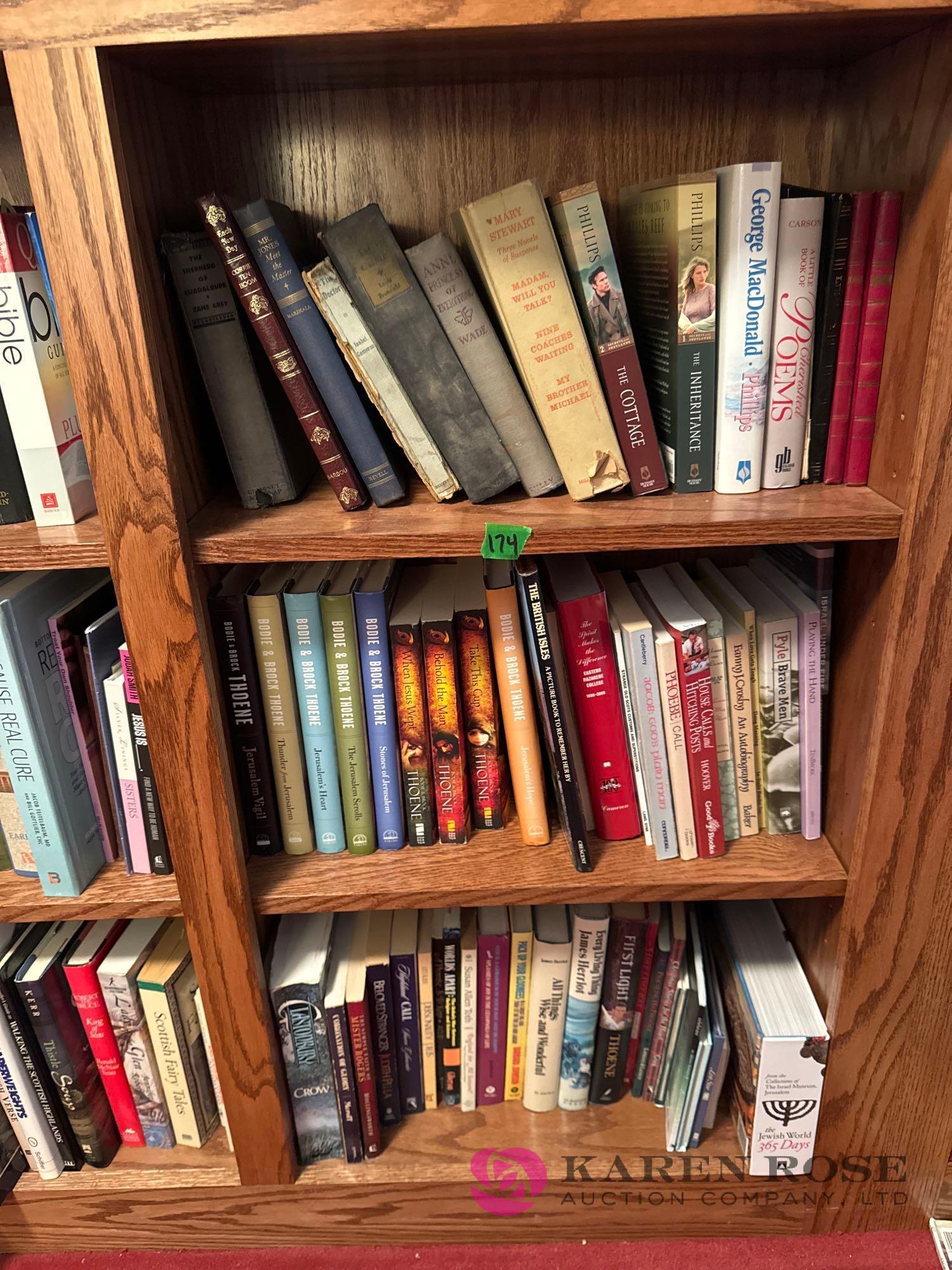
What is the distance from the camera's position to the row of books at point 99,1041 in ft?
3.20

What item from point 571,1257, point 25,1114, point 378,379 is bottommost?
point 571,1257

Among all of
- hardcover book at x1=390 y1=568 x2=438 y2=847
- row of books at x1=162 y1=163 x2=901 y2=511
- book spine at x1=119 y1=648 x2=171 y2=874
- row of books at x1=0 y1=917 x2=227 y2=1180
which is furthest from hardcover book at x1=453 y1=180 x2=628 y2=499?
row of books at x1=0 y1=917 x2=227 y2=1180

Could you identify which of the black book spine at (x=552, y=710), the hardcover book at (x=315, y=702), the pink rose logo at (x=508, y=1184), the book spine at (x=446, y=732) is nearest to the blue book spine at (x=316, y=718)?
the hardcover book at (x=315, y=702)

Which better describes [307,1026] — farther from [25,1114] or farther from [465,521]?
[465,521]

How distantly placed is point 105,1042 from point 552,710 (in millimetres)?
649

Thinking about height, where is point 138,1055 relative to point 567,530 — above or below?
below

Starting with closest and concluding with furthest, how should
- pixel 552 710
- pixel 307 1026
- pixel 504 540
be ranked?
pixel 504 540
pixel 552 710
pixel 307 1026

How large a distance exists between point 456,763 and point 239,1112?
0.48 metres

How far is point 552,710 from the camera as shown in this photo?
876mm

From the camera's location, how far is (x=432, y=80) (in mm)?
868

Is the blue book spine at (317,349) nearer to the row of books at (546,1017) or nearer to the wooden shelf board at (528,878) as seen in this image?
the wooden shelf board at (528,878)

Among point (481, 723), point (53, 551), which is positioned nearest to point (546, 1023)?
point (481, 723)

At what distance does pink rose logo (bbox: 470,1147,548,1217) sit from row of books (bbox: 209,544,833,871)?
1.39 feet

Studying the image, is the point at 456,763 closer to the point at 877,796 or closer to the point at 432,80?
the point at 877,796
